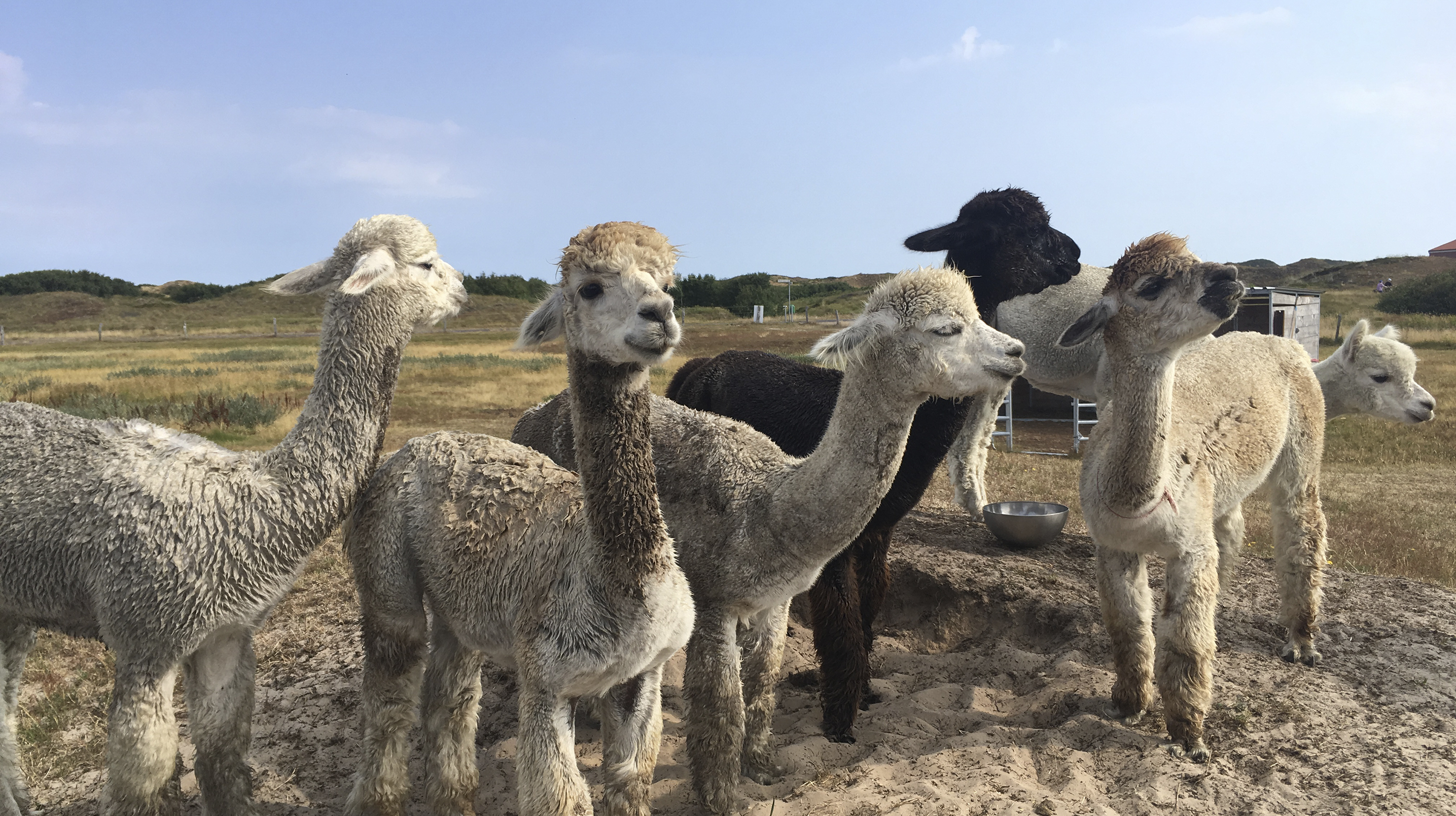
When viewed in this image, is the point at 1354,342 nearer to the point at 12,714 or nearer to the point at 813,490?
the point at 813,490

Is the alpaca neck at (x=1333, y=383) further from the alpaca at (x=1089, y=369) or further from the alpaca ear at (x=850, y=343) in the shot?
the alpaca ear at (x=850, y=343)

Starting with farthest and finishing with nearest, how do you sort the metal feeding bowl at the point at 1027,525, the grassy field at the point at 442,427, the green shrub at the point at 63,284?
1. the green shrub at the point at 63,284
2. the metal feeding bowl at the point at 1027,525
3. the grassy field at the point at 442,427

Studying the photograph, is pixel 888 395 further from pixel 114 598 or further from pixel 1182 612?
pixel 114 598

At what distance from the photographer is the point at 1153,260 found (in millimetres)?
4930

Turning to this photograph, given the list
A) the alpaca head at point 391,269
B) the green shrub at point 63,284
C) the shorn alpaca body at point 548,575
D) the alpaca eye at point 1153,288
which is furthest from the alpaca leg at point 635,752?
the green shrub at point 63,284

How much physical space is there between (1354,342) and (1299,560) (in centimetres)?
284

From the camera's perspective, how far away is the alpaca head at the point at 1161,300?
467cm

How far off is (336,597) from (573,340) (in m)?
5.20

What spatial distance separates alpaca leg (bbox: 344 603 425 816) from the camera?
3.95m

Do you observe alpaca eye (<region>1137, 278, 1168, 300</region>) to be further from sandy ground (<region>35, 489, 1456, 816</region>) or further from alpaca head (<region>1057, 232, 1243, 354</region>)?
sandy ground (<region>35, 489, 1456, 816</region>)

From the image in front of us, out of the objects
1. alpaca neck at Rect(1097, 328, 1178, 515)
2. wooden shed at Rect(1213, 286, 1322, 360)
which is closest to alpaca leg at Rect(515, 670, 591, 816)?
alpaca neck at Rect(1097, 328, 1178, 515)

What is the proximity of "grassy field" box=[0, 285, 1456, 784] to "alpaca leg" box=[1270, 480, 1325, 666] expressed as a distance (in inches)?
99.1

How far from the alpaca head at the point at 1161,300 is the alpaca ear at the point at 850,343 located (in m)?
1.46

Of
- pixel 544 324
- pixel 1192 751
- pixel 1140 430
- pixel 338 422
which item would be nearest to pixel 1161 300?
pixel 1140 430
